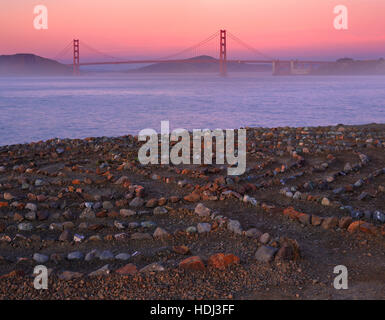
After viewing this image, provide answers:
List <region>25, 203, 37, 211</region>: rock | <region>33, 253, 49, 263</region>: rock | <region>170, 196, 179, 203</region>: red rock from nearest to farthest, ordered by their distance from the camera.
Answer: <region>33, 253, 49, 263</region>: rock < <region>25, 203, 37, 211</region>: rock < <region>170, 196, 179, 203</region>: red rock

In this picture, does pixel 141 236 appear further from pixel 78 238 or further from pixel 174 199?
pixel 174 199

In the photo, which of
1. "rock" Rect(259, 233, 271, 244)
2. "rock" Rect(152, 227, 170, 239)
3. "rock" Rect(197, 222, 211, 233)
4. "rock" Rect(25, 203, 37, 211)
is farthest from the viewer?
"rock" Rect(25, 203, 37, 211)

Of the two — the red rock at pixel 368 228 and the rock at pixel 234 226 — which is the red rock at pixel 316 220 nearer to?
the red rock at pixel 368 228

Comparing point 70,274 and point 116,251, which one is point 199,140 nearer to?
point 116,251

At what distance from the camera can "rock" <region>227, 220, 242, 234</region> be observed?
173 inches

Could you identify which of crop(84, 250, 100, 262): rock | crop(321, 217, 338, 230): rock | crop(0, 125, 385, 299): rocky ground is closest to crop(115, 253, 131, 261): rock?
crop(0, 125, 385, 299): rocky ground

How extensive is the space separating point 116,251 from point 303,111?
23.9 metres

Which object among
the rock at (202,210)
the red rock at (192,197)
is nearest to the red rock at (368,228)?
the rock at (202,210)

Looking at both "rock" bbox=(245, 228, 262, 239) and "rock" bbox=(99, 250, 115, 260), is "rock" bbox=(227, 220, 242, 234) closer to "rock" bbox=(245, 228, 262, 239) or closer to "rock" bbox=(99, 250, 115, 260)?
"rock" bbox=(245, 228, 262, 239)

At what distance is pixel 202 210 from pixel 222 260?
4.15ft

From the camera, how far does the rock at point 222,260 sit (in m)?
3.71

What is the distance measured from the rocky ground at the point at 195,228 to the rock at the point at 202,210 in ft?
0.04

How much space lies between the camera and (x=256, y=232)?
4273 millimetres

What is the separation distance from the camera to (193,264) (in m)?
3.65
